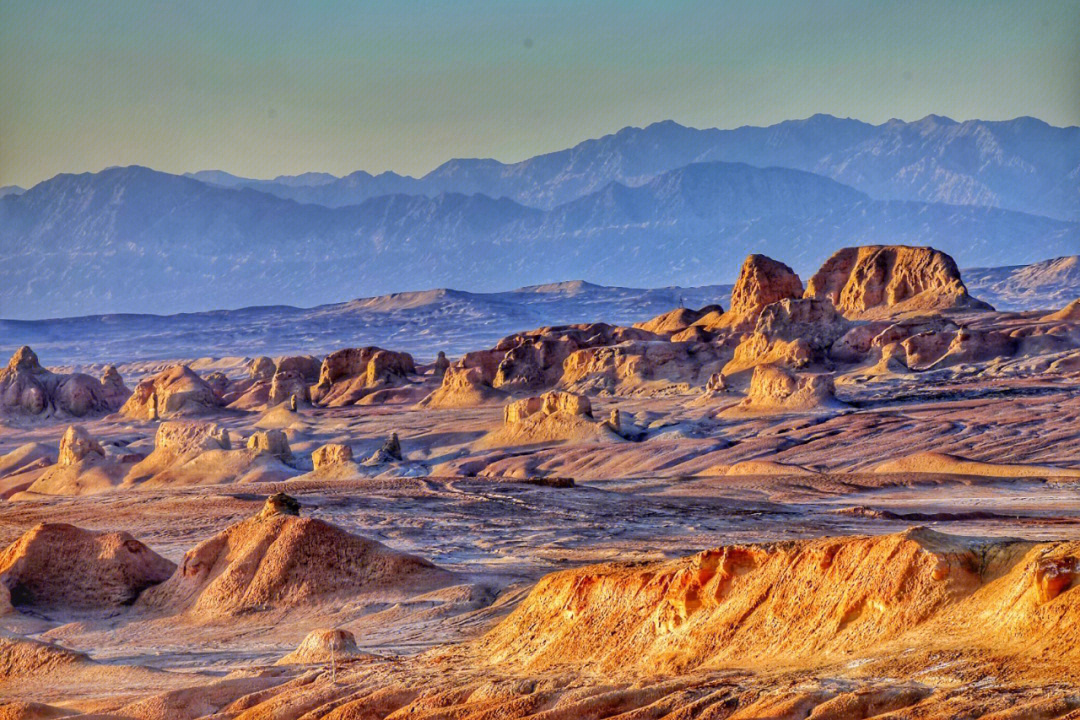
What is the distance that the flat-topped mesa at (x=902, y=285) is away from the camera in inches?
3506

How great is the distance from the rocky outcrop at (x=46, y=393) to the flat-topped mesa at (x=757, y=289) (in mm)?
36610

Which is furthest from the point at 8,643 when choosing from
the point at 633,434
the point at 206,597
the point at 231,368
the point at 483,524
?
the point at 231,368

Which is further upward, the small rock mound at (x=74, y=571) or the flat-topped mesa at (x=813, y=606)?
the flat-topped mesa at (x=813, y=606)

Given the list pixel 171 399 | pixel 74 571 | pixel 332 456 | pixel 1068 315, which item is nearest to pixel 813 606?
pixel 74 571

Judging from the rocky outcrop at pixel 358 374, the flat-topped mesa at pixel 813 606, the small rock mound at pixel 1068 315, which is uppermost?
the small rock mound at pixel 1068 315

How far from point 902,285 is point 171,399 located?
40168 millimetres

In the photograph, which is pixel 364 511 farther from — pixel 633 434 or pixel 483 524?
pixel 633 434

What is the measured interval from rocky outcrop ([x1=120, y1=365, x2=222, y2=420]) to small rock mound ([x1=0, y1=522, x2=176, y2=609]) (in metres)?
66.3

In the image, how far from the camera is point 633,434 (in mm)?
63062

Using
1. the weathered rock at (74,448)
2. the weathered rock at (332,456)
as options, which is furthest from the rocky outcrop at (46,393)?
the weathered rock at (332,456)

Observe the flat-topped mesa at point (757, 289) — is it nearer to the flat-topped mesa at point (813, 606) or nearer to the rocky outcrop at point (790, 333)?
the rocky outcrop at point (790, 333)

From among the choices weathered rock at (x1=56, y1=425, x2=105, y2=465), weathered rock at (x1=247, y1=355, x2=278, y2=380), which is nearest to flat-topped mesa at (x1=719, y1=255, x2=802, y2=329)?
weathered rock at (x1=247, y1=355, x2=278, y2=380)

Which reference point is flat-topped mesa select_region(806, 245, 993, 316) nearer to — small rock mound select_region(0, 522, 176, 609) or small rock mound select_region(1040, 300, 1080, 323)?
small rock mound select_region(1040, 300, 1080, 323)

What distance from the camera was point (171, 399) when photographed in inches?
3605
